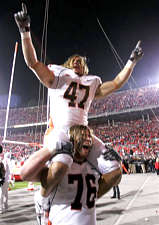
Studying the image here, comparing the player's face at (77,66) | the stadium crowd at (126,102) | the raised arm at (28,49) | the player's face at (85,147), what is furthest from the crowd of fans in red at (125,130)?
the player's face at (85,147)

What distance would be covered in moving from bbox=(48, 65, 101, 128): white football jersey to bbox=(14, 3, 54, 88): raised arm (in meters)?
0.09

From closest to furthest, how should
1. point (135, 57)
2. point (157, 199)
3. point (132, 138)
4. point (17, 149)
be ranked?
point (135, 57)
point (157, 199)
point (132, 138)
point (17, 149)

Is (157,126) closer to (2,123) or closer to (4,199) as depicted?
(4,199)

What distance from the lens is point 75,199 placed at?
1685mm

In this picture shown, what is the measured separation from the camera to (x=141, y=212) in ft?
16.2

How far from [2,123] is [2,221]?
154 feet

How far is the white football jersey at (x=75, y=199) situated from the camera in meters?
1.62

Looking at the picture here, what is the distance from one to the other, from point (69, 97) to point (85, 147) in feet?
1.76

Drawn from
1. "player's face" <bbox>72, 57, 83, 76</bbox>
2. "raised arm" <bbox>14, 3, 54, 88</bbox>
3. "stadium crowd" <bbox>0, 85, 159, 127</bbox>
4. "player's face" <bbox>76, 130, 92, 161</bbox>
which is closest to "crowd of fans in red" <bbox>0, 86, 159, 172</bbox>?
"stadium crowd" <bbox>0, 85, 159, 127</bbox>

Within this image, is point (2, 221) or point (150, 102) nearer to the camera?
point (2, 221)

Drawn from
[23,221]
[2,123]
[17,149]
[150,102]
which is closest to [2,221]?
[23,221]

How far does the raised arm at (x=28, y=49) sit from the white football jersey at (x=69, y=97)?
92 millimetres

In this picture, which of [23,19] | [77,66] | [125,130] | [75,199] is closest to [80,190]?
[75,199]

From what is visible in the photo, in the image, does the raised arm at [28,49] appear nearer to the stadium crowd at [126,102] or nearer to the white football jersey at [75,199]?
the white football jersey at [75,199]
